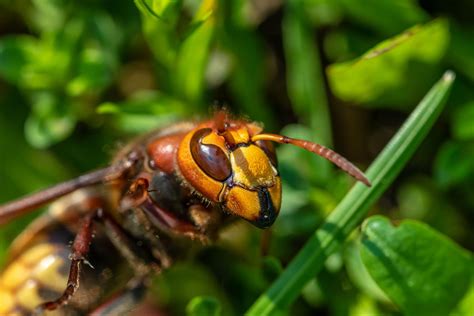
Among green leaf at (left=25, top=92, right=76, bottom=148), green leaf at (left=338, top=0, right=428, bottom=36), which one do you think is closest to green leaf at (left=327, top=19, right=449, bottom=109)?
green leaf at (left=338, top=0, right=428, bottom=36)

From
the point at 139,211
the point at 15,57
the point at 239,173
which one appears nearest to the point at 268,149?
the point at 239,173

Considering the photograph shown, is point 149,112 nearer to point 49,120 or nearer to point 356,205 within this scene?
point 49,120

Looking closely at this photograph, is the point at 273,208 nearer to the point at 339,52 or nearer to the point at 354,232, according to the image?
the point at 354,232

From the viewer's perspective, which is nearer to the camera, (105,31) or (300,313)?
(300,313)

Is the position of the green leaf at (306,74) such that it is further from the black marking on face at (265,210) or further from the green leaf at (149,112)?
the black marking on face at (265,210)

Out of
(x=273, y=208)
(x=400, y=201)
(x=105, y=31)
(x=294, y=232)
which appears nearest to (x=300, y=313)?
(x=294, y=232)

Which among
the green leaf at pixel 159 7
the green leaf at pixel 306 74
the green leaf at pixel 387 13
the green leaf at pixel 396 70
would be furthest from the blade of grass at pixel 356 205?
the green leaf at pixel 159 7
